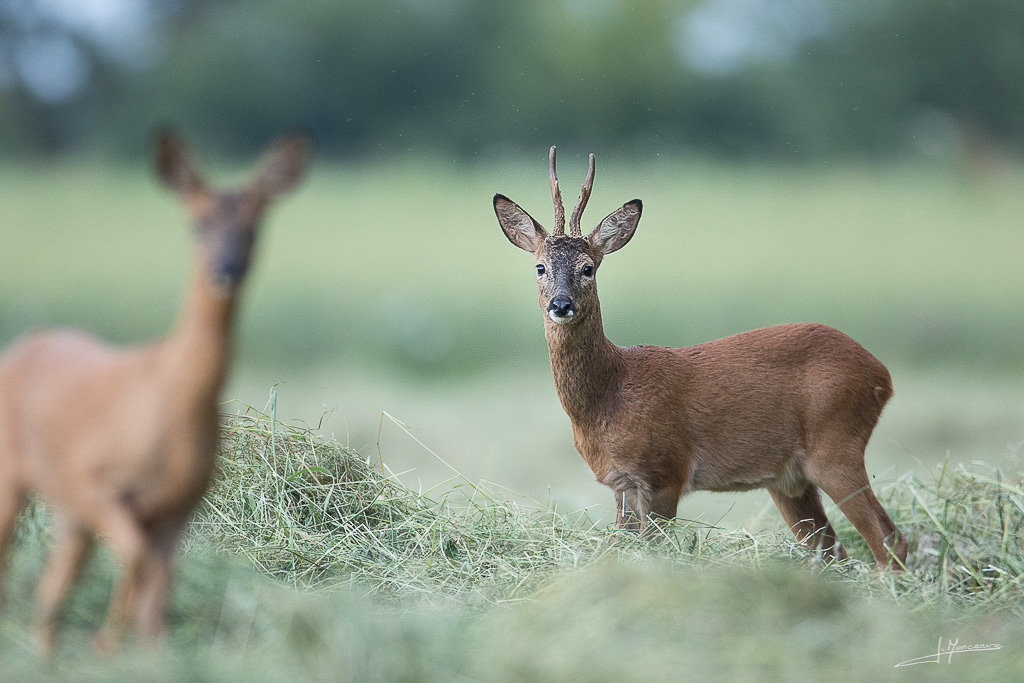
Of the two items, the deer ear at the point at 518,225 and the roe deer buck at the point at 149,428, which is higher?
the deer ear at the point at 518,225

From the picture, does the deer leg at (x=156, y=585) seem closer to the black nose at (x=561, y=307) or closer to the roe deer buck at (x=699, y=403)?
the black nose at (x=561, y=307)

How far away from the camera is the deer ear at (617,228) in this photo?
3584 millimetres

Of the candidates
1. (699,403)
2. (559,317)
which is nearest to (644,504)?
(699,403)

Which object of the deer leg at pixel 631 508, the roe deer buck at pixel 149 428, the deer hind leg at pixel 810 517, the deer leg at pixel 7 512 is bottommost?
the deer hind leg at pixel 810 517

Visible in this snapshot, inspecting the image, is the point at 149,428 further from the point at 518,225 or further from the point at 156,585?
the point at 518,225

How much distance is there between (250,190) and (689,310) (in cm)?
377

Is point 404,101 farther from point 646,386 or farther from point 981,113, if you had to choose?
point 981,113

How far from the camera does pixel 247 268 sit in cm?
187

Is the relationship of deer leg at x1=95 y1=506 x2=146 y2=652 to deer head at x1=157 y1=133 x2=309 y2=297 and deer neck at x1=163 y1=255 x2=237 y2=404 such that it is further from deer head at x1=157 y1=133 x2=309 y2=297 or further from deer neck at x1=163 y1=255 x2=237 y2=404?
deer head at x1=157 y1=133 x2=309 y2=297

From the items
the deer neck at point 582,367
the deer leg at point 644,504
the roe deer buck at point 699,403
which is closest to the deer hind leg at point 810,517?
the roe deer buck at point 699,403

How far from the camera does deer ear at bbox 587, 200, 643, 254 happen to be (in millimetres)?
3584

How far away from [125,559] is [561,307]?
1.73 meters

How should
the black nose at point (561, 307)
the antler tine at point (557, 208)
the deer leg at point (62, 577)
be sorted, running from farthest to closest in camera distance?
the antler tine at point (557, 208), the black nose at point (561, 307), the deer leg at point (62, 577)

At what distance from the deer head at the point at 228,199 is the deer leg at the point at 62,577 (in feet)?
2.04
